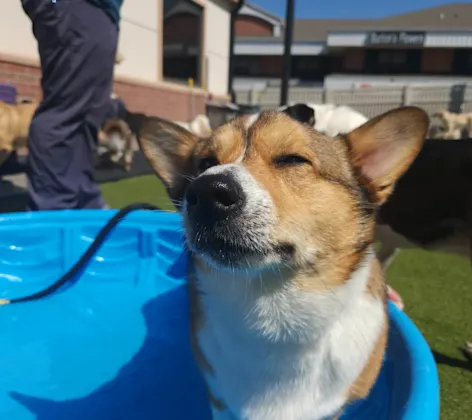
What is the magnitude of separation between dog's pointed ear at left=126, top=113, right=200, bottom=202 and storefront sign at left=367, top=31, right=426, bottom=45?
31.3m

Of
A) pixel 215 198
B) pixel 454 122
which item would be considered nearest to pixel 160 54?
pixel 454 122

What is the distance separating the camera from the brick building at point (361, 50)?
95.8 feet

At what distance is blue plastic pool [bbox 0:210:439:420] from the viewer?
1.72 meters

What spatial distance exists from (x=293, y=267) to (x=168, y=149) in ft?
2.41

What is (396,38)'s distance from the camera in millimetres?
29734

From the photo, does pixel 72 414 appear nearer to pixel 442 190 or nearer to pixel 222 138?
pixel 222 138

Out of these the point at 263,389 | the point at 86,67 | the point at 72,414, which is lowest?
the point at 72,414

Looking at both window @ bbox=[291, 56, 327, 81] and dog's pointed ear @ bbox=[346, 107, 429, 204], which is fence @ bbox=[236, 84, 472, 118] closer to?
dog's pointed ear @ bbox=[346, 107, 429, 204]

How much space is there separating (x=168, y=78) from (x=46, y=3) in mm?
9081

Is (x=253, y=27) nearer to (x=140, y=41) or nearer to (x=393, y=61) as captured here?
(x=393, y=61)

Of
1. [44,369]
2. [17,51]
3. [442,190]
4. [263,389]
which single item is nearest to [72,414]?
[44,369]

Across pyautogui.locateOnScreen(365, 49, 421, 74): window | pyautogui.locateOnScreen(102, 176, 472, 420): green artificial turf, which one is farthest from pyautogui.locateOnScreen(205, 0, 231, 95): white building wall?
pyautogui.locateOnScreen(365, 49, 421, 74): window

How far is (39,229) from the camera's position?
265 centimetres

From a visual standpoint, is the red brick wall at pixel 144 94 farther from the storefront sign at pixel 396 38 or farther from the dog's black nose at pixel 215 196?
the storefront sign at pixel 396 38
